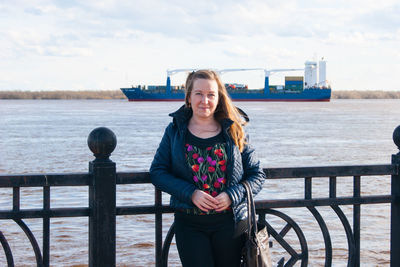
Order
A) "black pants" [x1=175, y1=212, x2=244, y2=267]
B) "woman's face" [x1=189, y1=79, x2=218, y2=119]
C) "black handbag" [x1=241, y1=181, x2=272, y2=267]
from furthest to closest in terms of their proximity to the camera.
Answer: "woman's face" [x1=189, y1=79, x2=218, y2=119] < "black pants" [x1=175, y1=212, x2=244, y2=267] < "black handbag" [x1=241, y1=181, x2=272, y2=267]

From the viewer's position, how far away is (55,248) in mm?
7137

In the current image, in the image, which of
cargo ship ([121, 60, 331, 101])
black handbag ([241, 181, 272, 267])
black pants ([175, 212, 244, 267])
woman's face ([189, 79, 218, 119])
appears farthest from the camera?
cargo ship ([121, 60, 331, 101])

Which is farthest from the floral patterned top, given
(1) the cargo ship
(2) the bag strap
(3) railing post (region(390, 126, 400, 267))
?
(1) the cargo ship

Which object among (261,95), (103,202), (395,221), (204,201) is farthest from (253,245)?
(261,95)

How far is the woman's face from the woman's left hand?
1.51 feet

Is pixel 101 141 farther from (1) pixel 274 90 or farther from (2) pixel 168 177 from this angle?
(1) pixel 274 90

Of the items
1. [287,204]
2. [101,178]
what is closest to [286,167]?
[287,204]

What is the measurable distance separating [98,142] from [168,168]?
413 millimetres

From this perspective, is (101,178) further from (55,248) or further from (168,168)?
(55,248)

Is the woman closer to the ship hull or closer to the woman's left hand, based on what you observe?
the woman's left hand

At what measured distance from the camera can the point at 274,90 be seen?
10394 centimetres

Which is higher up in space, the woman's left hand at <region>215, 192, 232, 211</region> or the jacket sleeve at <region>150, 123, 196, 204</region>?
the jacket sleeve at <region>150, 123, 196, 204</region>

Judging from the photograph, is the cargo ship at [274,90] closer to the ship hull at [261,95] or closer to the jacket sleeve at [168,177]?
the ship hull at [261,95]

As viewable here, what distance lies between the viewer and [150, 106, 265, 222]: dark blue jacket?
9.58 feet
